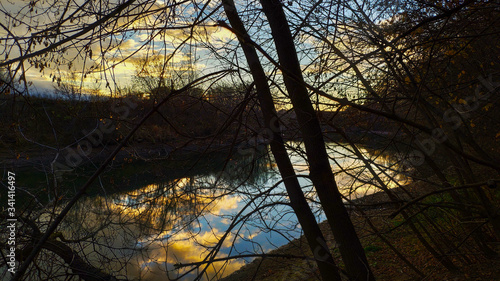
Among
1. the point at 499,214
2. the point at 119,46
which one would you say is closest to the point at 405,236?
the point at 499,214

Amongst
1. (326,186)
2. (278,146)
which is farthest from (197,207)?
(326,186)

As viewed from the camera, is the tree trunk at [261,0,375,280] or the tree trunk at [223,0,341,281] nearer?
the tree trunk at [261,0,375,280]

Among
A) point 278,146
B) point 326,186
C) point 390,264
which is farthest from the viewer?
point 390,264

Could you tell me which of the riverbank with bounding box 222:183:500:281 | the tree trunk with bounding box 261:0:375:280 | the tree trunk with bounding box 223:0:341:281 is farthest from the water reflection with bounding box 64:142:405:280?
the riverbank with bounding box 222:183:500:281

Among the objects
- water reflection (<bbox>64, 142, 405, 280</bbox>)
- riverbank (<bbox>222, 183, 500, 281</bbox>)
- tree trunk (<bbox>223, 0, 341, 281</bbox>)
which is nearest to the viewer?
water reflection (<bbox>64, 142, 405, 280</bbox>)

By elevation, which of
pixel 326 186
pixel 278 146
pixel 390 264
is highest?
pixel 278 146

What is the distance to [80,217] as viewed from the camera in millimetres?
5168

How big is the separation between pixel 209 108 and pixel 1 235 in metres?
2.75

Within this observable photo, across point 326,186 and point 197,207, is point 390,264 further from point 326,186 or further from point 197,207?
point 326,186

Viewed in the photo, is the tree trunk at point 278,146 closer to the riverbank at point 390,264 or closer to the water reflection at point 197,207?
the water reflection at point 197,207

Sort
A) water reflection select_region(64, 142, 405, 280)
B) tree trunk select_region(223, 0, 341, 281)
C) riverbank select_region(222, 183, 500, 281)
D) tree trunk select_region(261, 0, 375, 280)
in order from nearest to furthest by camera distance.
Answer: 1. tree trunk select_region(261, 0, 375, 280)
2. water reflection select_region(64, 142, 405, 280)
3. tree trunk select_region(223, 0, 341, 281)
4. riverbank select_region(222, 183, 500, 281)

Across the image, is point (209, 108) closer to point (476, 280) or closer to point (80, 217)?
point (80, 217)

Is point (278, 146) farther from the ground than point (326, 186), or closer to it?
farther from the ground

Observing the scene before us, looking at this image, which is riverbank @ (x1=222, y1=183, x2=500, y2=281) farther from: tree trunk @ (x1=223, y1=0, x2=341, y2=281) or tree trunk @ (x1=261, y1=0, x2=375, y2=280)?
tree trunk @ (x1=261, y1=0, x2=375, y2=280)
